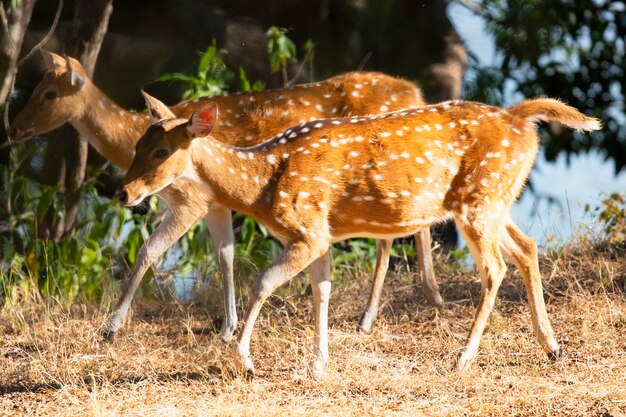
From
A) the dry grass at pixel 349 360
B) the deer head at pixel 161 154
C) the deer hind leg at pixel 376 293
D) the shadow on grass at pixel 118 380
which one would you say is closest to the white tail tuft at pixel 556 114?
the dry grass at pixel 349 360

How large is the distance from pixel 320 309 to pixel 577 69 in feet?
18.9

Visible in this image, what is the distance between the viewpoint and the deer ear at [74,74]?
25.0 ft

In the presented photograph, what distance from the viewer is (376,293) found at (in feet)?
25.7

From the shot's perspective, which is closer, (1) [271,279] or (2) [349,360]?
(1) [271,279]

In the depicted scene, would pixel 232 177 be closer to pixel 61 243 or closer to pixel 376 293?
pixel 376 293

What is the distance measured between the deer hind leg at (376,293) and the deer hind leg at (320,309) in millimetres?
1152

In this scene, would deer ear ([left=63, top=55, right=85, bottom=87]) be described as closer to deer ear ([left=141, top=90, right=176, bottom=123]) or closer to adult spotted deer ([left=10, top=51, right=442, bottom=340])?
adult spotted deer ([left=10, top=51, right=442, bottom=340])

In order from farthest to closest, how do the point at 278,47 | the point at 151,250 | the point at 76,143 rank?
the point at 278,47, the point at 76,143, the point at 151,250

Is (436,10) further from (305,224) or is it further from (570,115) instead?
(305,224)

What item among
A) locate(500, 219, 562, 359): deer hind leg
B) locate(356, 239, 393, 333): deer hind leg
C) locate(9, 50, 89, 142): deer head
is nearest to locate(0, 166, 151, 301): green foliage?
locate(9, 50, 89, 142): deer head

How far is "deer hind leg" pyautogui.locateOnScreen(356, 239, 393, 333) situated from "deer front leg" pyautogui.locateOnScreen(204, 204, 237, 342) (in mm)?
854

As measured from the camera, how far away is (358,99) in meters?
8.14

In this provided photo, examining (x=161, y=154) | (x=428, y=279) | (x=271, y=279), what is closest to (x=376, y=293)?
(x=428, y=279)

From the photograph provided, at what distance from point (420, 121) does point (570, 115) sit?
86 centimetres
